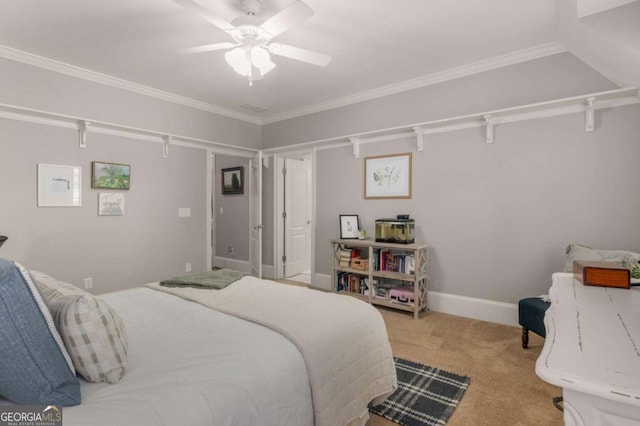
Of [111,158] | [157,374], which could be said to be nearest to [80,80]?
[111,158]

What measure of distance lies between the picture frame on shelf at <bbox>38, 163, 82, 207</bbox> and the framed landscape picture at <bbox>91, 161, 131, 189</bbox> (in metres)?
0.14

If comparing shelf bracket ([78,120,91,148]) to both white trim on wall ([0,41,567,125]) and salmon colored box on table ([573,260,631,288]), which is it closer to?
white trim on wall ([0,41,567,125])

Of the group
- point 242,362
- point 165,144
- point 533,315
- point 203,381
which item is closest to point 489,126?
point 533,315

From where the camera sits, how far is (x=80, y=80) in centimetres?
353

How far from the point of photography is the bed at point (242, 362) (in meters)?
1.04

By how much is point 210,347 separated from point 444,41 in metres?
3.10

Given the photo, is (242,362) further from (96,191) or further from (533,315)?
(96,191)

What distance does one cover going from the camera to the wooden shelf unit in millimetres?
3508

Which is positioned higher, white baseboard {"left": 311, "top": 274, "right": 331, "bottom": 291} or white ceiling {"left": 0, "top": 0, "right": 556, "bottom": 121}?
white ceiling {"left": 0, "top": 0, "right": 556, "bottom": 121}

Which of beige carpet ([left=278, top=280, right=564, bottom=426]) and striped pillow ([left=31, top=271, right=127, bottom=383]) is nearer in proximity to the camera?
striped pillow ([left=31, top=271, right=127, bottom=383])

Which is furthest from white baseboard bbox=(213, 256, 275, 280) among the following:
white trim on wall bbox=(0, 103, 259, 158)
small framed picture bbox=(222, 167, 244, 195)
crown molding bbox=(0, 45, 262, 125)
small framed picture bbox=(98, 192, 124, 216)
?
crown molding bbox=(0, 45, 262, 125)

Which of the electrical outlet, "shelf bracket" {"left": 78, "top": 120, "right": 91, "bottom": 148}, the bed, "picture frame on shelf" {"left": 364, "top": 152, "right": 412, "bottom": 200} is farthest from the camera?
"picture frame on shelf" {"left": 364, "top": 152, "right": 412, "bottom": 200}

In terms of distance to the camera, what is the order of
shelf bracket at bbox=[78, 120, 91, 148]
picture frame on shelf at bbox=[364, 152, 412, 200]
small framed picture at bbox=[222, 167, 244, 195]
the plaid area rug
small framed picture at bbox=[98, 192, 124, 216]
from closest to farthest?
1. the plaid area rug
2. shelf bracket at bbox=[78, 120, 91, 148]
3. small framed picture at bbox=[98, 192, 124, 216]
4. picture frame on shelf at bbox=[364, 152, 412, 200]
5. small framed picture at bbox=[222, 167, 244, 195]

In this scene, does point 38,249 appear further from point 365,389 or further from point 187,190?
point 365,389
